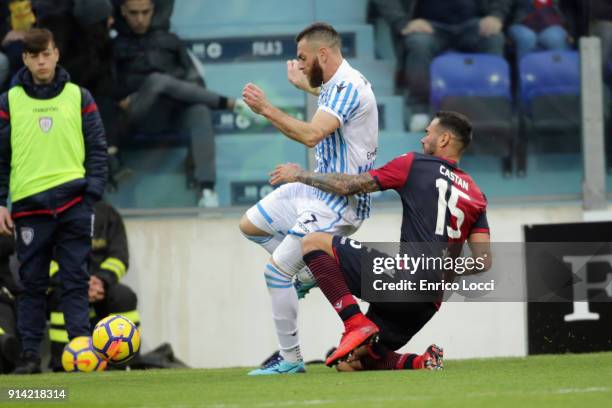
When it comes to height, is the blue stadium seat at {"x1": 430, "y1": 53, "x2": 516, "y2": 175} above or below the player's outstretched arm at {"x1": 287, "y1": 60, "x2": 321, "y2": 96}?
above

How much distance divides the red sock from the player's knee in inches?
1.1

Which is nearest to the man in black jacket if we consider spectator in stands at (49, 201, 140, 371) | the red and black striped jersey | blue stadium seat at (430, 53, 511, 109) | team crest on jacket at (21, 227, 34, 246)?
team crest on jacket at (21, 227, 34, 246)

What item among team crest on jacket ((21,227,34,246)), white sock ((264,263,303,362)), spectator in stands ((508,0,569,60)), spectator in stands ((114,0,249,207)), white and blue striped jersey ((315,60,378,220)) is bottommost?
white sock ((264,263,303,362))

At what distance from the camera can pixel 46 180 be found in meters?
9.09

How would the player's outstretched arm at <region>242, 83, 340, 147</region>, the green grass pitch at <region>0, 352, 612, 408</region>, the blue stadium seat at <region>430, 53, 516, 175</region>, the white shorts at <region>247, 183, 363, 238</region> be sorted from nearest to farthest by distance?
1. the green grass pitch at <region>0, 352, 612, 408</region>
2. the player's outstretched arm at <region>242, 83, 340, 147</region>
3. the white shorts at <region>247, 183, 363, 238</region>
4. the blue stadium seat at <region>430, 53, 516, 175</region>

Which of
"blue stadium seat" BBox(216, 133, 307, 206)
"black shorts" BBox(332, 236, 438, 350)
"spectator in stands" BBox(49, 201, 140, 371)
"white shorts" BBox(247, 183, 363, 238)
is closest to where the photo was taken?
"black shorts" BBox(332, 236, 438, 350)

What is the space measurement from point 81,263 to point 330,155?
255cm

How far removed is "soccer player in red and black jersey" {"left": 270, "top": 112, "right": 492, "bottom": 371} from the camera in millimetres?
7102

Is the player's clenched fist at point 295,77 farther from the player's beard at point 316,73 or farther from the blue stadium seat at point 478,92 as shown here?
the blue stadium seat at point 478,92

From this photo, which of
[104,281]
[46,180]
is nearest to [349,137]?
[46,180]

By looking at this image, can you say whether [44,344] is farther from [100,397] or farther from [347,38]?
[100,397]

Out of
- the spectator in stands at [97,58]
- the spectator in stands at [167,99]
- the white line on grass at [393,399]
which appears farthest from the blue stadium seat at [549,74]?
the white line on grass at [393,399]

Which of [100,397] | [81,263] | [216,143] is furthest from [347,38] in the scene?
[100,397]

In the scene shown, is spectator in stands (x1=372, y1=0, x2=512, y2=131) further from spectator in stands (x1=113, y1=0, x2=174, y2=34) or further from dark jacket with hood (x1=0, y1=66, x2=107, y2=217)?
dark jacket with hood (x1=0, y1=66, x2=107, y2=217)
